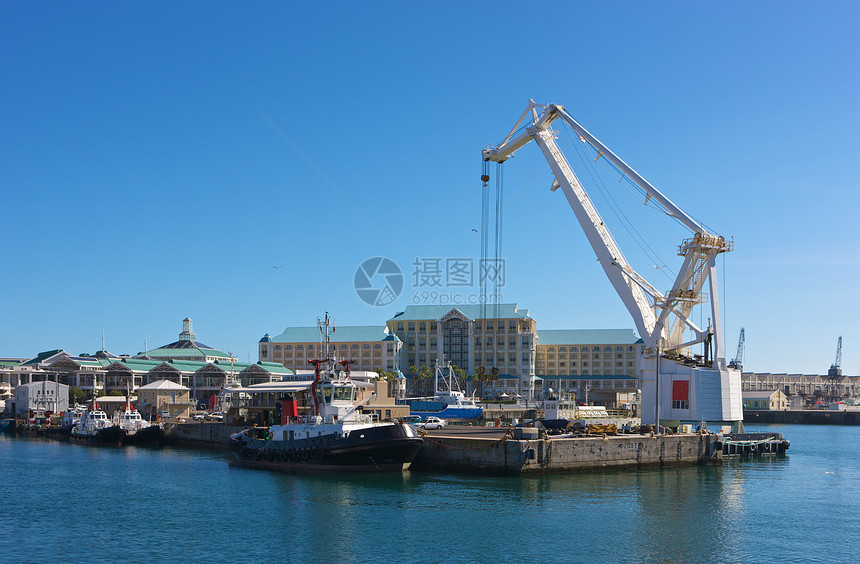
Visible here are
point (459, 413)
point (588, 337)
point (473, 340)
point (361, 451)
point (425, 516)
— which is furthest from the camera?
point (588, 337)

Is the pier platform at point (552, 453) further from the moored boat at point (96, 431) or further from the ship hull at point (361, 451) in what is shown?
the moored boat at point (96, 431)

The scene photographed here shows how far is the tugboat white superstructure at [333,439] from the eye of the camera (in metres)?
48.2

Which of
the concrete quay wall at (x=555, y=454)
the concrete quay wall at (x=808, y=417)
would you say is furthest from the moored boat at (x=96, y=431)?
the concrete quay wall at (x=808, y=417)

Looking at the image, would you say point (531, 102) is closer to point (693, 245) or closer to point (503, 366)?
point (693, 245)

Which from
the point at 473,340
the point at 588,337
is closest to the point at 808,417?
the point at 588,337

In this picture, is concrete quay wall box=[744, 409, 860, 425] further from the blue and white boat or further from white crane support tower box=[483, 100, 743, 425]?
white crane support tower box=[483, 100, 743, 425]

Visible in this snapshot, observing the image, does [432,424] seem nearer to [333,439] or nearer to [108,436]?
[333,439]

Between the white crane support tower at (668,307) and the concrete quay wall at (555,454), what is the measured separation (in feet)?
13.8

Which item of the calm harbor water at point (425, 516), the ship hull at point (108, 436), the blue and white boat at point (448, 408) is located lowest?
the ship hull at point (108, 436)

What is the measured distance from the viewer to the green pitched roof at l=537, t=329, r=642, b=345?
161250mm

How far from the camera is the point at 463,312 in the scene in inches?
6280

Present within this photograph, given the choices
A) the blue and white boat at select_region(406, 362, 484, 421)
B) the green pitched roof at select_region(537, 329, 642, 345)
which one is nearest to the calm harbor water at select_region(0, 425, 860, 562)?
the blue and white boat at select_region(406, 362, 484, 421)

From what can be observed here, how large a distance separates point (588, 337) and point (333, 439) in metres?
122

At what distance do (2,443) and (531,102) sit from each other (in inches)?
2536
